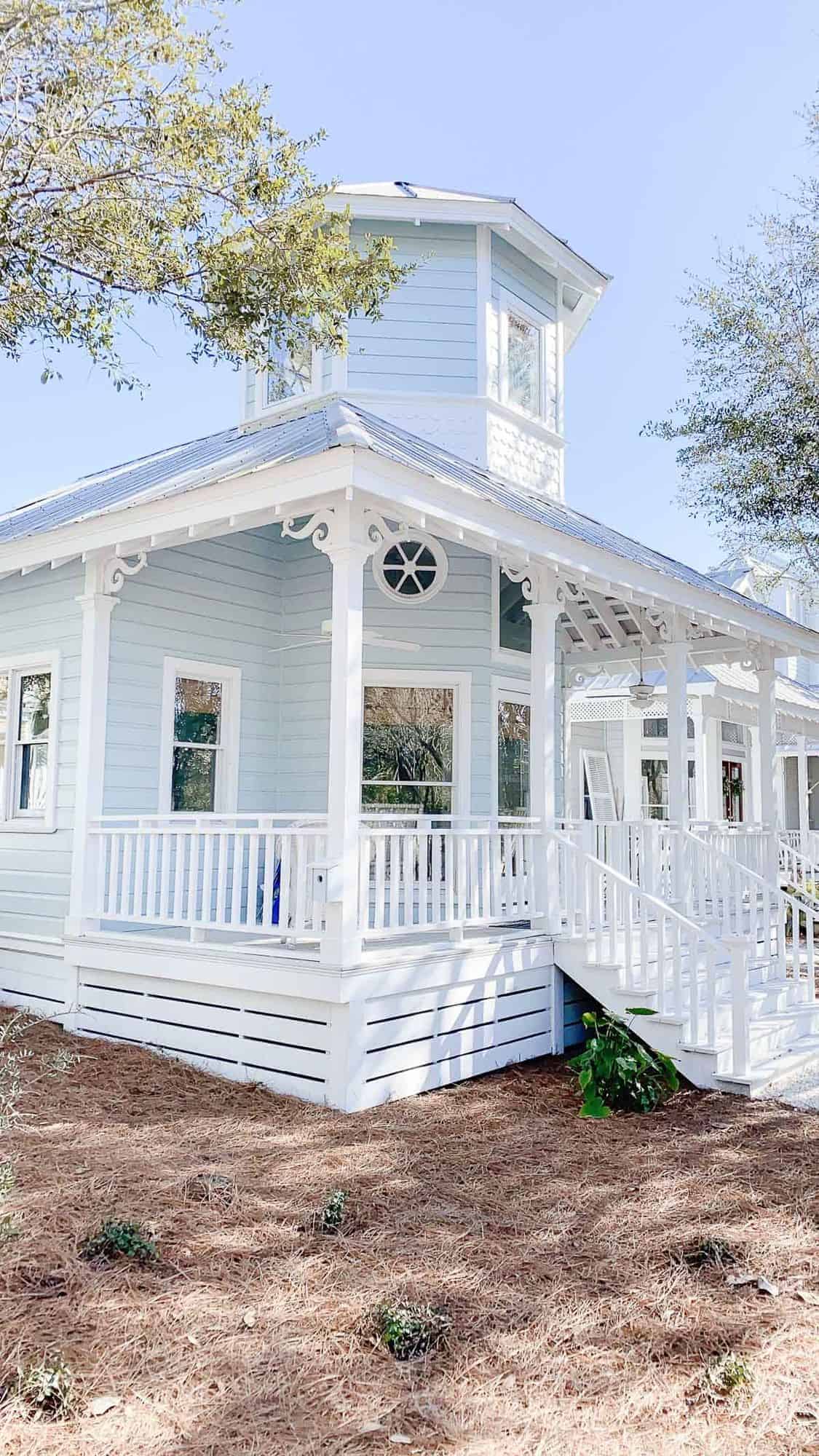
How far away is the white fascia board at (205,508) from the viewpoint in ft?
18.5

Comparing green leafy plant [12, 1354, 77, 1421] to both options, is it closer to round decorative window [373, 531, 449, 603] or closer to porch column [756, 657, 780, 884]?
round decorative window [373, 531, 449, 603]

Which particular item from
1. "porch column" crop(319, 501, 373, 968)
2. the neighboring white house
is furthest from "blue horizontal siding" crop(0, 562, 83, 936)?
"porch column" crop(319, 501, 373, 968)

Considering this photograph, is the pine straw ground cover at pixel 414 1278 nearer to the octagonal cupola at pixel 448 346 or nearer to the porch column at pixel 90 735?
the porch column at pixel 90 735

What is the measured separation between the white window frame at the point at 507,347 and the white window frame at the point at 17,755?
211 inches

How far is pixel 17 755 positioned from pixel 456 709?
3.96 metres

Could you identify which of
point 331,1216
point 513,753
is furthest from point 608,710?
point 331,1216

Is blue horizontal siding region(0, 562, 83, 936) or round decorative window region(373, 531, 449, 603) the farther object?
round decorative window region(373, 531, 449, 603)

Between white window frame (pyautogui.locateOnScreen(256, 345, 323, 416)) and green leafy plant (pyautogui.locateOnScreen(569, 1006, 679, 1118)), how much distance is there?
7.00 meters

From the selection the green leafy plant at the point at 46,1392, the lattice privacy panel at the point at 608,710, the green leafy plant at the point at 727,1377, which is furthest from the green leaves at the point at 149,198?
the lattice privacy panel at the point at 608,710

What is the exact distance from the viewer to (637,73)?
13.1 metres

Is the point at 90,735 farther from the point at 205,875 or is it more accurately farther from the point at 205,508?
the point at 205,508

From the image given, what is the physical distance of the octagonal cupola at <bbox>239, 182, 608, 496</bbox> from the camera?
10086 millimetres

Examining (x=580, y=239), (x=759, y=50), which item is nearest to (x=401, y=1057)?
(x=580, y=239)

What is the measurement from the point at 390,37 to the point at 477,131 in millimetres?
4077
